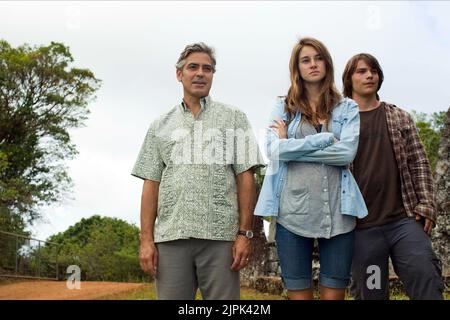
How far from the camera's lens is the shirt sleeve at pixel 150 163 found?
3705mm

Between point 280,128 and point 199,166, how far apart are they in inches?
22.0

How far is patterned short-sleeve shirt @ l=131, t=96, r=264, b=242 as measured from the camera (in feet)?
11.6

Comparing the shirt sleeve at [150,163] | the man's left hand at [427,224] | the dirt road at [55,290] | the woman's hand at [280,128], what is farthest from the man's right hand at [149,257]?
the dirt road at [55,290]

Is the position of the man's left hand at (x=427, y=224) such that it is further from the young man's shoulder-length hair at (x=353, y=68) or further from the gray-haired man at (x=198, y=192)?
the gray-haired man at (x=198, y=192)

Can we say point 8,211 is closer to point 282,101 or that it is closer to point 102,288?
point 102,288

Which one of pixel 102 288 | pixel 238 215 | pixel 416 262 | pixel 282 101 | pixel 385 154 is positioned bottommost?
pixel 102 288

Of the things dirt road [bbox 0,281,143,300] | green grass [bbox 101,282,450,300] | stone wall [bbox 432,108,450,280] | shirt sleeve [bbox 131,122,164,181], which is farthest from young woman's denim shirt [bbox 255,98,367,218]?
dirt road [bbox 0,281,143,300]

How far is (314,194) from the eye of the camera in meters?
3.51

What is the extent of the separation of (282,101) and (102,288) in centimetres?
1130
